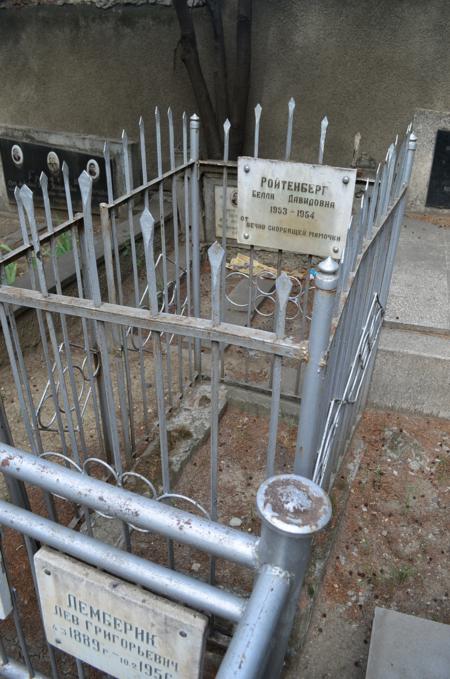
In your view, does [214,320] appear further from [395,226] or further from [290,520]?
[395,226]

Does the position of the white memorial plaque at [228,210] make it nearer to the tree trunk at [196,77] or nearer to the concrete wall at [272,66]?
the tree trunk at [196,77]

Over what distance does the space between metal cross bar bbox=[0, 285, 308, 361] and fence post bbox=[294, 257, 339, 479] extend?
0.04 metres

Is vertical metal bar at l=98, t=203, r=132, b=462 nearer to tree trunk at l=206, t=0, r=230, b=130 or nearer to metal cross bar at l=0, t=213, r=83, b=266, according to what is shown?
metal cross bar at l=0, t=213, r=83, b=266

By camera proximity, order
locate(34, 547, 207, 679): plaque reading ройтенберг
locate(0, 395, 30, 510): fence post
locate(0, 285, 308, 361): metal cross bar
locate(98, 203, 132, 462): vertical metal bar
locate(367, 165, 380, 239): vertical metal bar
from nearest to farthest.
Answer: locate(34, 547, 207, 679): plaque reading ройтенберг
locate(0, 285, 308, 361): metal cross bar
locate(0, 395, 30, 510): fence post
locate(367, 165, 380, 239): vertical metal bar
locate(98, 203, 132, 462): vertical metal bar

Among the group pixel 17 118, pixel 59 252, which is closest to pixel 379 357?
pixel 59 252

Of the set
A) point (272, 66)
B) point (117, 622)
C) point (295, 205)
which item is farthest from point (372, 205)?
point (272, 66)

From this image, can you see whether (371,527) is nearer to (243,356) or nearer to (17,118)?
(243,356)

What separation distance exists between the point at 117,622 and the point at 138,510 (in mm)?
265

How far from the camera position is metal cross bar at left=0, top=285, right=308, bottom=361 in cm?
138

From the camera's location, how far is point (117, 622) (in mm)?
1096

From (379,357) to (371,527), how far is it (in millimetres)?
1006

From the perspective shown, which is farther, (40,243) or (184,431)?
(184,431)

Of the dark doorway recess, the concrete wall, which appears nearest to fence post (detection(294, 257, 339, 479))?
the dark doorway recess

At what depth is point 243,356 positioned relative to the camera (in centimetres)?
384
